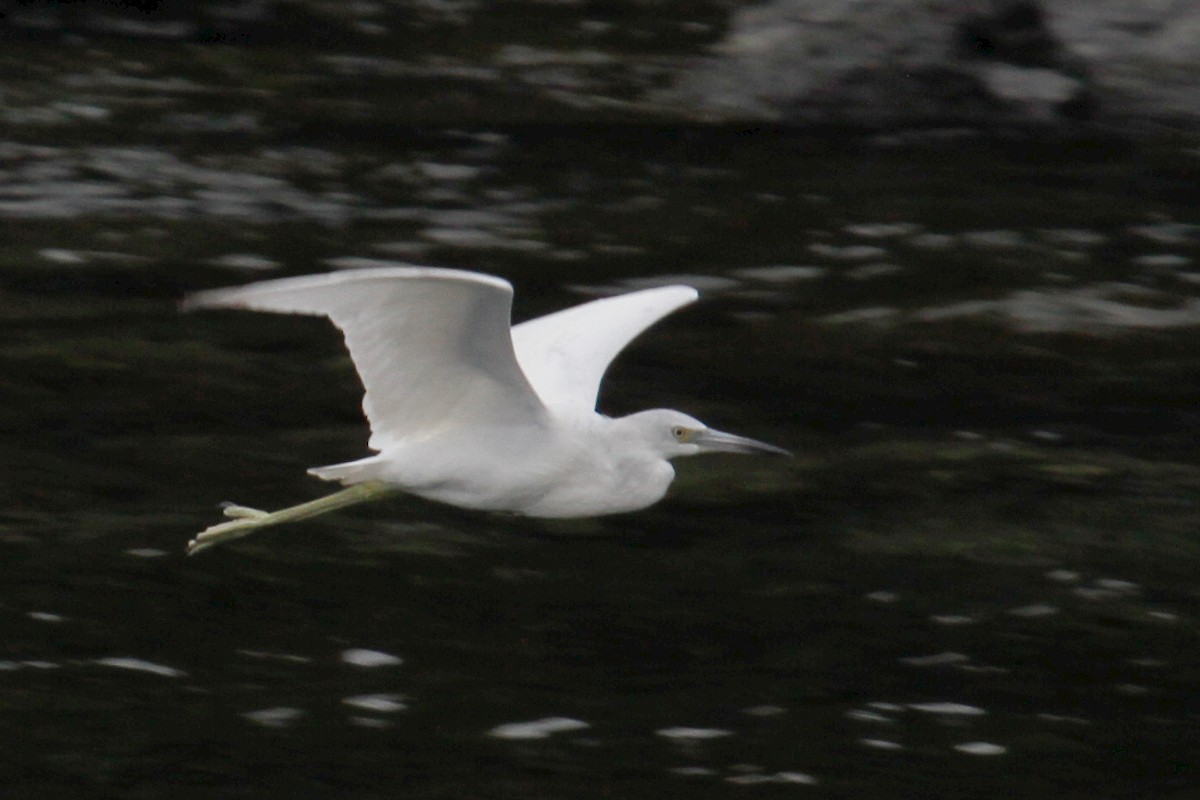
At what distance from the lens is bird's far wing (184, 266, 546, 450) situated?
6.68 meters

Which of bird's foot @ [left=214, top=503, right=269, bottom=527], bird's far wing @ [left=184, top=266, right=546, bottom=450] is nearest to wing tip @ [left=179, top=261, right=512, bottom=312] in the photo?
bird's far wing @ [left=184, top=266, right=546, bottom=450]

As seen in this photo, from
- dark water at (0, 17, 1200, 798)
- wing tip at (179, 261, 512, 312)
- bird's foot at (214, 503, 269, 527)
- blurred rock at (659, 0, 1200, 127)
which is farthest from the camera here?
blurred rock at (659, 0, 1200, 127)

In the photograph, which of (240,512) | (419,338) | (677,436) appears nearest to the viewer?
(419,338)

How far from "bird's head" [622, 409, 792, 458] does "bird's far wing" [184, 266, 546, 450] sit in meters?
0.51

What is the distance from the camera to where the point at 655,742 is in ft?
24.3

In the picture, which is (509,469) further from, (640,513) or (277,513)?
(640,513)

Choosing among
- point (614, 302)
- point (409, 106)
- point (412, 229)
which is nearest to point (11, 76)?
point (409, 106)

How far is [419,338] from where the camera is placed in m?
7.47

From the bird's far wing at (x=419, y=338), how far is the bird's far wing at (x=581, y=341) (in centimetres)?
57

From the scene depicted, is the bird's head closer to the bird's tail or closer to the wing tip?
the bird's tail

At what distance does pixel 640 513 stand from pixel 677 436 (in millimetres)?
1317

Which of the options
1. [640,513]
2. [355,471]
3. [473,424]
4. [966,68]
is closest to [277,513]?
[355,471]

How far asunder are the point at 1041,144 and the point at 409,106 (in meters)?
4.38

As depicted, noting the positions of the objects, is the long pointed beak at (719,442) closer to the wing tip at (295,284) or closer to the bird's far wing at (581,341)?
the bird's far wing at (581,341)
